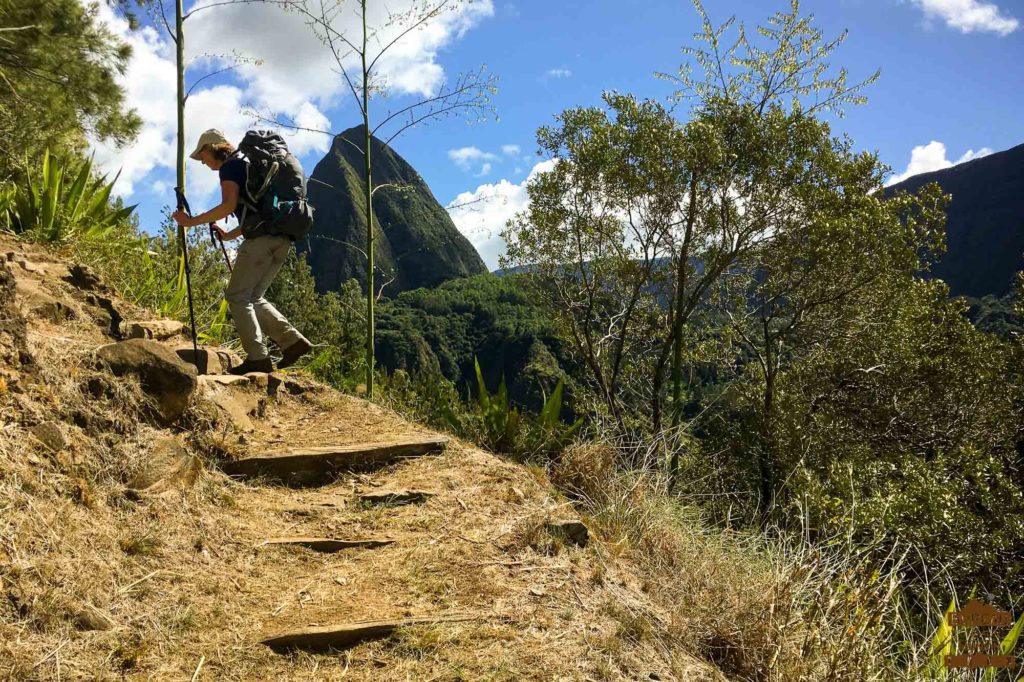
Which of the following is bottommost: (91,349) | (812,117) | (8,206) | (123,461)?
(123,461)

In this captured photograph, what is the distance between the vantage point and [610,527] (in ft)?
12.8

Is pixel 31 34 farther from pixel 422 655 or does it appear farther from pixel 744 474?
pixel 744 474

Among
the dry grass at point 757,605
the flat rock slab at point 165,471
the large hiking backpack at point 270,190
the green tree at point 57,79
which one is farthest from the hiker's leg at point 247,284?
the green tree at point 57,79

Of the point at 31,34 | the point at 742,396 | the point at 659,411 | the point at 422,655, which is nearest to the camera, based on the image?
the point at 422,655

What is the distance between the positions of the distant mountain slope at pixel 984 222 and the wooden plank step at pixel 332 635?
6950 cm

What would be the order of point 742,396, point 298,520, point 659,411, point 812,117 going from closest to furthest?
point 298,520 < point 812,117 < point 659,411 < point 742,396

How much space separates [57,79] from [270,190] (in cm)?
528

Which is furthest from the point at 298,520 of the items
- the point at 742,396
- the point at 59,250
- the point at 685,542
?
the point at 742,396

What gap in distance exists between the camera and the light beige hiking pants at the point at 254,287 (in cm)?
492

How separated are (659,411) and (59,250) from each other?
970 centimetres

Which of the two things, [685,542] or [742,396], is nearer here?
[685,542]

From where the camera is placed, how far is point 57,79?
8055 mm

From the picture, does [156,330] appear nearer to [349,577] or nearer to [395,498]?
[395,498]

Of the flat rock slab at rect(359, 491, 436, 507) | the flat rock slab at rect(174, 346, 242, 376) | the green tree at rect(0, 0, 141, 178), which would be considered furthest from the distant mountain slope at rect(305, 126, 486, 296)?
the flat rock slab at rect(359, 491, 436, 507)
